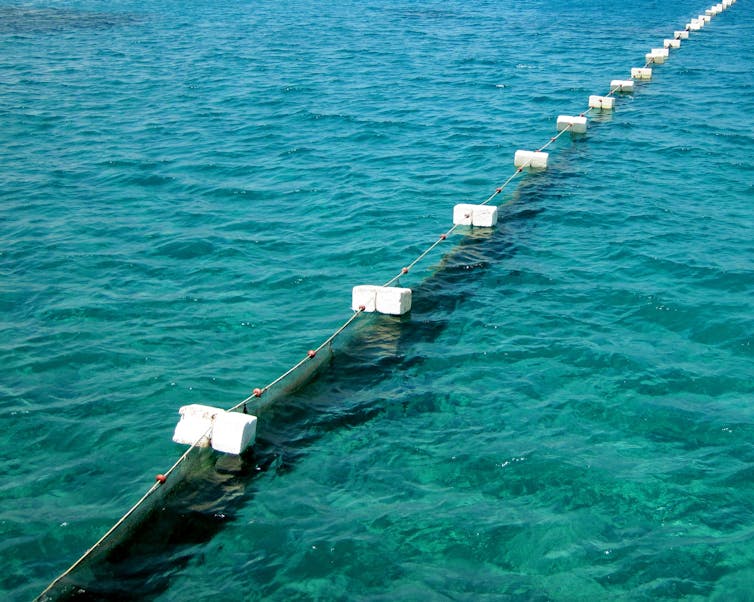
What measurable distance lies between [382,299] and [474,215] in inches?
204

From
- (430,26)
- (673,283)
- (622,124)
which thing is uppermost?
(430,26)

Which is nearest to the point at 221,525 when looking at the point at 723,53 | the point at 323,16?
the point at 723,53

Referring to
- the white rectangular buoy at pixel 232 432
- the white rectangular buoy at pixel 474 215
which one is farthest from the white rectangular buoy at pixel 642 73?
the white rectangular buoy at pixel 232 432

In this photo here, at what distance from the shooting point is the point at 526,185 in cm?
2384

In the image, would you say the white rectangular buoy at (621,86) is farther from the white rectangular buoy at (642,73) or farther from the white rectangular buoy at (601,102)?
the white rectangular buoy at (601,102)

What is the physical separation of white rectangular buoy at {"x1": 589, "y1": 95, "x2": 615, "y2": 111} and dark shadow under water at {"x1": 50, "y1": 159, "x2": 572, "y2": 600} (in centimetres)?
1387

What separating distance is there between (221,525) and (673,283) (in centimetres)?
1127

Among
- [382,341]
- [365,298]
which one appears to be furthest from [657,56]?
[382,341]

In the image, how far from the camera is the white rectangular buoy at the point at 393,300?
52.6ft

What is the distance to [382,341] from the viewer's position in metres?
15.6

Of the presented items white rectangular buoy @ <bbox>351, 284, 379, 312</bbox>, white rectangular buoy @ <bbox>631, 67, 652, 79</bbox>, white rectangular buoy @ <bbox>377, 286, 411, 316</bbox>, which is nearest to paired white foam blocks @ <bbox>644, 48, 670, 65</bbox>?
white rectangular buoy @ <bbox>631, 67, 652, 79</bbox>

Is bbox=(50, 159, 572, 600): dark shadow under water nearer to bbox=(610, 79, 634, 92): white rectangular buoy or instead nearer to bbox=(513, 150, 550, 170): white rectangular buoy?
bbox=(513, 150, 550, 170): white rectangular buoy

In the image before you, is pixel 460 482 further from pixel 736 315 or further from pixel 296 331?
pixel 736 315

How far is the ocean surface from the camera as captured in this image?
10797mm
